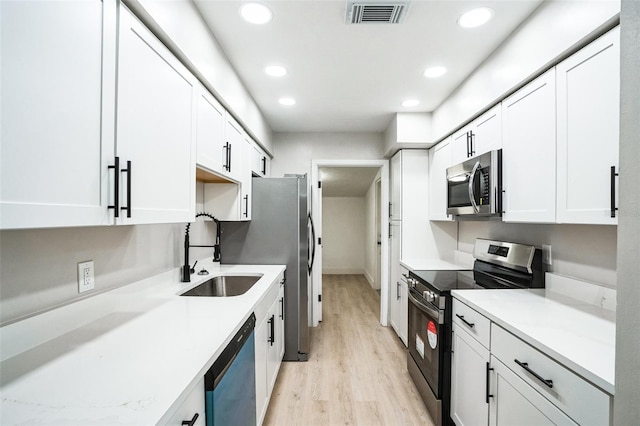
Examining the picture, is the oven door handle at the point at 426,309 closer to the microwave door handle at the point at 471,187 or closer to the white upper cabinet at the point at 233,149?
the microwave door handle at the point at 471,187

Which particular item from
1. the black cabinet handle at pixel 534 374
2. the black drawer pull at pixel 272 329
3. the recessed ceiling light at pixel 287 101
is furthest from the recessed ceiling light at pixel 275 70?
the black cabinet handle at pixel 534 374

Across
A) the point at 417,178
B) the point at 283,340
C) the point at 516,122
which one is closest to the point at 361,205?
the point at 417,178

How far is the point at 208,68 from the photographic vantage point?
5.39 ft

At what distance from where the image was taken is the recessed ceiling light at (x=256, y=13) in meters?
1.49

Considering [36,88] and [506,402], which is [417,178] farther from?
[36,88]

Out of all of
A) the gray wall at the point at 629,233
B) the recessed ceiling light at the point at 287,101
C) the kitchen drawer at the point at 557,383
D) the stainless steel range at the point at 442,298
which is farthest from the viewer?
the recessed ceiling light at the point at 287,101

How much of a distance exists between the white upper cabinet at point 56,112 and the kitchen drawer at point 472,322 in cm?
175

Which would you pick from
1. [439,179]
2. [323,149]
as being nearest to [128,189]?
[439,179]

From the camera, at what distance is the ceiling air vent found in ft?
4.73

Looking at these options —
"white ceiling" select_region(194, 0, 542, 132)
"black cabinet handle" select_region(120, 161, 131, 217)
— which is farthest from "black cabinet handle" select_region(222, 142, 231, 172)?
"black cabinet handle" select_region(120, 161, 131, 217)

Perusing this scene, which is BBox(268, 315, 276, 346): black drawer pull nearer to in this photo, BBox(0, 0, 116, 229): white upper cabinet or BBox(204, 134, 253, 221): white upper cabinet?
BBox(204, 134, 253, 221): white upper cabinet

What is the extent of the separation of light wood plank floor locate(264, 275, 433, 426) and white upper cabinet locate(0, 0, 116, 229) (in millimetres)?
1897

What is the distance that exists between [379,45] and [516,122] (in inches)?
38.9

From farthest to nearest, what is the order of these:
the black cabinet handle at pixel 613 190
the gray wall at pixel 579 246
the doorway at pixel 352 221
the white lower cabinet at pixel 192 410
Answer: the doorway at pixel 352 221, the gray wall at pixel 579 246, the black cabinet handle at pixel 613 190, the white lower cabinet at pixel 192 410
